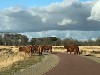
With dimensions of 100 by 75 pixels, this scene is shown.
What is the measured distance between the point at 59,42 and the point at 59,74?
152 m

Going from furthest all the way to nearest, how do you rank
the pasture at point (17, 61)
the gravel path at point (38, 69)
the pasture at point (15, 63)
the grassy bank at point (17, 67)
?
the pasture at point (17, 61), the pasture at point (15, 63), the grassy bank at point (17, 67), the gravel path at point (38, 69)

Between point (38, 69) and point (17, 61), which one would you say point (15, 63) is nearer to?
point (17, 61)

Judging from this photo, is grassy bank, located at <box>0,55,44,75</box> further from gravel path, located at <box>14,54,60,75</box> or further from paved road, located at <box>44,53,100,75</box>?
paved road, located at <box>44,53,100,75</box>

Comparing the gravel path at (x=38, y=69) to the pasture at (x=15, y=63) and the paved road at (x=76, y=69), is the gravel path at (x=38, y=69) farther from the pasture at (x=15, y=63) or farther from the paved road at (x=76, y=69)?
the pasture at (x=15, y=63)

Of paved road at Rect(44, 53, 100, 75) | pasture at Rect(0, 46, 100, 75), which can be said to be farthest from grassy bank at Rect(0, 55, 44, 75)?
paved road at Rect(44, 53, 100, 75)

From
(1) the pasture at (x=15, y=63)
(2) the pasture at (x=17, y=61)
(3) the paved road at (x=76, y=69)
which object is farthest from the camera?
(2) the pasture at (x=17, y=61)

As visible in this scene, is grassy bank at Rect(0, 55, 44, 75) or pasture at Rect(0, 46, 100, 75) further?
pasture at Rect(0, 46, 100, 75)

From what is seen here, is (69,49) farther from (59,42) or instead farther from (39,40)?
(39,40)

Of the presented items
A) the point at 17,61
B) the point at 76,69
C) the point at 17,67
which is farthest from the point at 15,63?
the point at 76,69

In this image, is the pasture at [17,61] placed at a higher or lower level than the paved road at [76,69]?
higher

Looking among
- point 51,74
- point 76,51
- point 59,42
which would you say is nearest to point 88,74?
point 51,74

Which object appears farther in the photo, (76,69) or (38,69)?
(38,69)

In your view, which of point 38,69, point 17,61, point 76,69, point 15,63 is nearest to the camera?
point 76,69

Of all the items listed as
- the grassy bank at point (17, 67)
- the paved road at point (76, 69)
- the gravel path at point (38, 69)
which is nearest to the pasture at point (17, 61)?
the grassy bank at point (17, 67)
